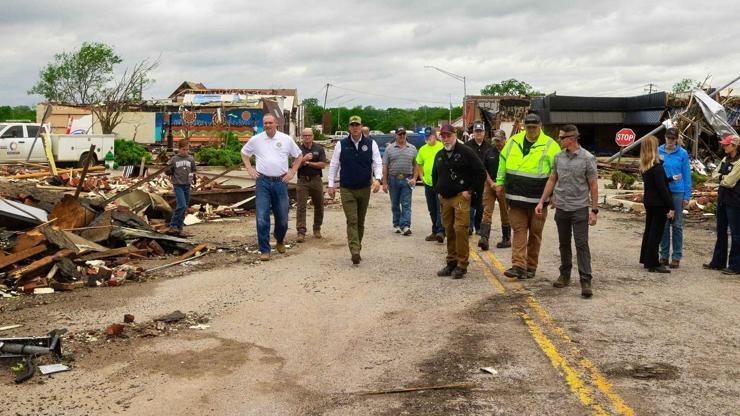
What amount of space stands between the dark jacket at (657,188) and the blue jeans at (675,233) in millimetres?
453

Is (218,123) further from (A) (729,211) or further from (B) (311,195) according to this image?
(A) (729,211)

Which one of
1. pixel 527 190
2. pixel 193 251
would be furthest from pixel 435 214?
pixel 193 251

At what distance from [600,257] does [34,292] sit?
7809 mm

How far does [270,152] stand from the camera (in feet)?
37.0

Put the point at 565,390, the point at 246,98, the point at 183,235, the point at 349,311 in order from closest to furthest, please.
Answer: the point at 565,390
the point at 349,311
the point at 183,235
the point at 246,98

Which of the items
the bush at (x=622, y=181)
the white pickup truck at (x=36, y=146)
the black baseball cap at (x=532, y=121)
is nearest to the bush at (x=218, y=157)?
the white pickup truck at (x=36, y=146)

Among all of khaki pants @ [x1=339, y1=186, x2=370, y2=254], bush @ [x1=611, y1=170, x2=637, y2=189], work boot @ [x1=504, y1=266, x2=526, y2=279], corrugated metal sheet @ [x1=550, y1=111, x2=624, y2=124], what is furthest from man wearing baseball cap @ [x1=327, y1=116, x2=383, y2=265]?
corrugated metal sheet @ [x1=550, y1=111, x2=624, y2=124]

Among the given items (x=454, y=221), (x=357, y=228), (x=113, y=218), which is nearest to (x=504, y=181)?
(x=454, y=221)

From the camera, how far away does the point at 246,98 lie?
46906mm

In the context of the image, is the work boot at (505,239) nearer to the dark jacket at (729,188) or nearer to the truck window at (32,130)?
the dark jacket at (729,188)

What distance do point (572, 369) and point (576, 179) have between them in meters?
3.50

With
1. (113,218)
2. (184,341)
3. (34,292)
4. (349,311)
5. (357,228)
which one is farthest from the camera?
(113,218)

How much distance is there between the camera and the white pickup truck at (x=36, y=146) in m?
29.0

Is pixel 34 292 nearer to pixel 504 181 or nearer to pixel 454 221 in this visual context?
pixel 454 221
